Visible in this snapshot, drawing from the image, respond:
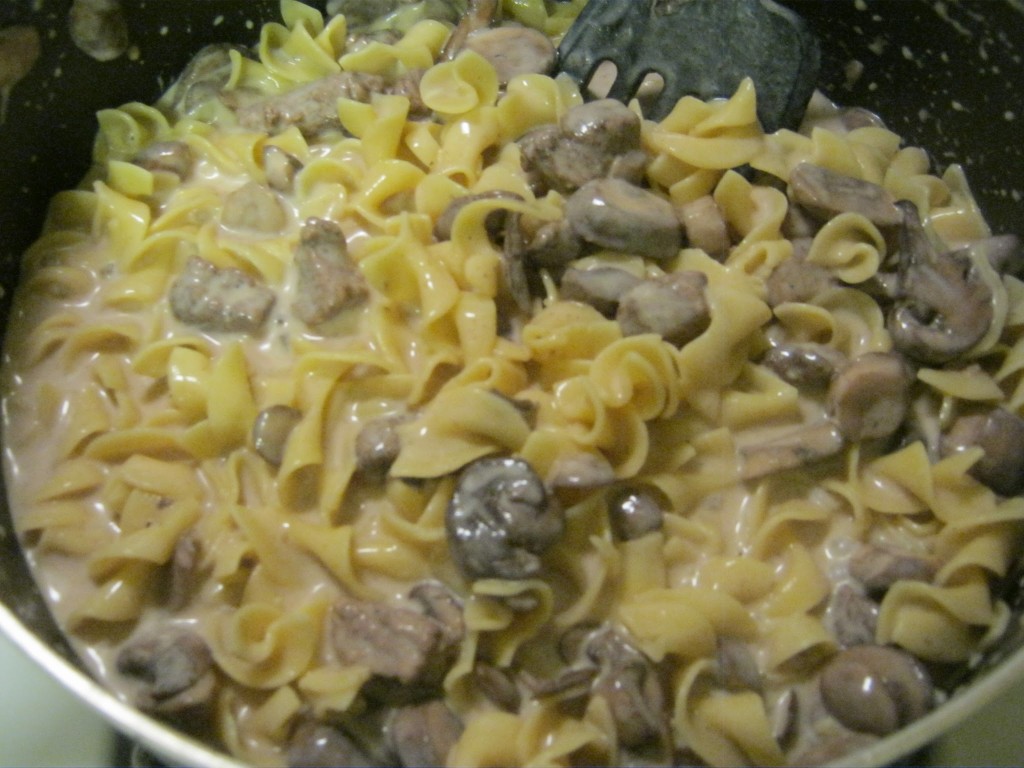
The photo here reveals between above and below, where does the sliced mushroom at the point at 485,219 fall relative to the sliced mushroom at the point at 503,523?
above

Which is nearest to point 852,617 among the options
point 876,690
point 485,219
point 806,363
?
point 876,690

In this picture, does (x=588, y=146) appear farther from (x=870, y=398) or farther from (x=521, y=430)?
(x=870, y=398)

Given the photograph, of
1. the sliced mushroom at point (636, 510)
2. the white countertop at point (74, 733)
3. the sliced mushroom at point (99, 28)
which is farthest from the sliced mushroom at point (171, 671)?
the sliced mushroom at point (99, 28)

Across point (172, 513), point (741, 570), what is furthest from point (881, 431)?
point (172, 513)

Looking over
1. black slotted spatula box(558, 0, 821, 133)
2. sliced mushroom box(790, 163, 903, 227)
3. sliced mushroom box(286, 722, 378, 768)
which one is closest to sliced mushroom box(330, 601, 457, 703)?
sliced mushroom box(286, 722, 378, 768)

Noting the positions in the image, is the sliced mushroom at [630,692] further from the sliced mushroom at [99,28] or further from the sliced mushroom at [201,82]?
the sliced mushroom at [99,28]
